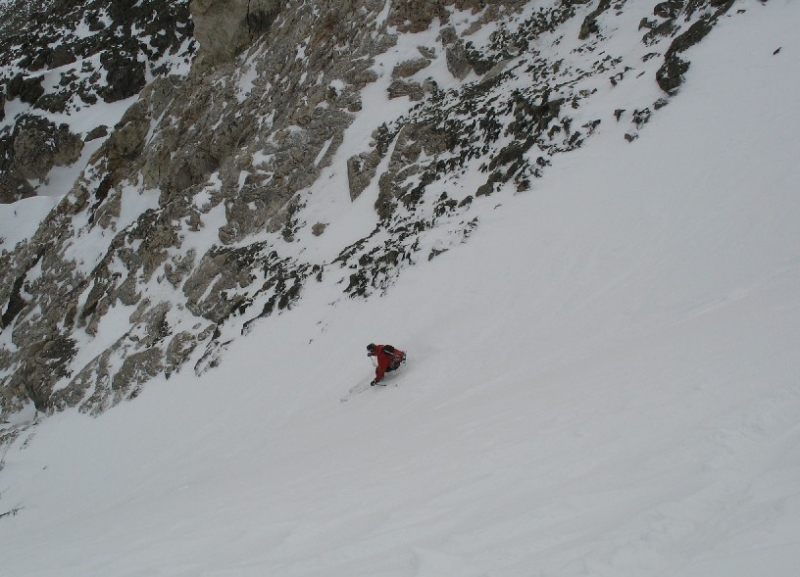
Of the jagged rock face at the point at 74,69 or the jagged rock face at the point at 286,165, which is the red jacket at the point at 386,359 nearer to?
the jagged rock face at the point at 286,165

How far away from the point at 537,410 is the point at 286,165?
18356 millimetres

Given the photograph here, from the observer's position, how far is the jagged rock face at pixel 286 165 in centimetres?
1445

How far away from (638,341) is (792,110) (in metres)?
7.02

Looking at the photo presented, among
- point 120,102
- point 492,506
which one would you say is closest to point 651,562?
point 492,506

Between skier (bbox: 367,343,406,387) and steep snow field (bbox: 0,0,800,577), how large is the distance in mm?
260

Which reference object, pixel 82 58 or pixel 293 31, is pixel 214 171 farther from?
pixel 82 58

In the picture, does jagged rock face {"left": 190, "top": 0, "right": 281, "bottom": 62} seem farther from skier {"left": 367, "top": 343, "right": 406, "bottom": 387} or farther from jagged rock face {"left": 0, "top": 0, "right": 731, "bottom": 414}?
skier {"left": 367, "top": 343, "right": 406, "bottom": 387}

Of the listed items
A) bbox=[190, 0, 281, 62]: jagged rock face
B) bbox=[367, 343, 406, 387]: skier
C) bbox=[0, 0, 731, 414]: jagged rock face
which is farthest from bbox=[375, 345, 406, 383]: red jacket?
bbox=[190, 0, 281, 62]: jagged rock face

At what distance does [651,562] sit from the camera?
86.3 inches

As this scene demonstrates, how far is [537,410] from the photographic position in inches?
202

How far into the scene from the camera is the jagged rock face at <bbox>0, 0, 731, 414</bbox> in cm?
1445

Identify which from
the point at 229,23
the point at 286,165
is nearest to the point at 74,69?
the point at 229,23

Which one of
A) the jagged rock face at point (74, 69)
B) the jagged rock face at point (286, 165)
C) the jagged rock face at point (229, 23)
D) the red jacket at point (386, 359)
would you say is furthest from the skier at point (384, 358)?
the jagged rock face at point (74, 69)

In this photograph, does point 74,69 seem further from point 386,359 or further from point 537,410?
point 537,410
